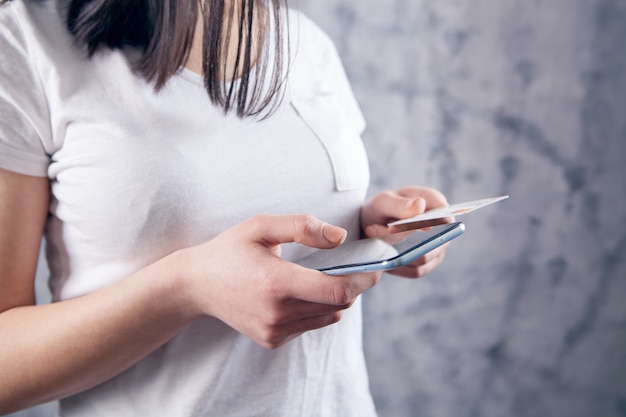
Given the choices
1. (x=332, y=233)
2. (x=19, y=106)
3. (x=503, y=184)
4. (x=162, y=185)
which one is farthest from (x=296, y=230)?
(x=503, y=184)

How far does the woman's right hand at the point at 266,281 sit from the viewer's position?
16.1 inches

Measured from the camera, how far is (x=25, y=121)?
455mm

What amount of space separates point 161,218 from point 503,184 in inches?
31.2

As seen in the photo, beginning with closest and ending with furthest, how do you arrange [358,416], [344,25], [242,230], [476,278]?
[242,230]
[358,416]
[344,25]
[476,278]

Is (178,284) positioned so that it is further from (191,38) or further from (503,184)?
(503,184)

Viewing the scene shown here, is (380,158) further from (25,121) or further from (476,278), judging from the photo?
(25,121)

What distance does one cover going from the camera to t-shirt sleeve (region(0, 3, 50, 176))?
45 centimetres

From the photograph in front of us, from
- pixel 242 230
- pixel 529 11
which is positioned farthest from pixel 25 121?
pixel 529 11

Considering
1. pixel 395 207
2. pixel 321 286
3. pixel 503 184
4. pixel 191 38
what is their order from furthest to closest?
1. pixel 503 184
2. pixel 395 207
3. pixel 191 38
4. pixel 321 286

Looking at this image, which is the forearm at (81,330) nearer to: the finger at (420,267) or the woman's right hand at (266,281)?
the woman's right hand at (266,281)

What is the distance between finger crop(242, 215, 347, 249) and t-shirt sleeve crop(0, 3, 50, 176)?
8.5 inches

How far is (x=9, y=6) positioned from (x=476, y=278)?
0.96 metres

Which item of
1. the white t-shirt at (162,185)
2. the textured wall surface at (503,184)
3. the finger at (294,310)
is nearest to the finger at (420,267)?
the white t-shirt at (162,185)

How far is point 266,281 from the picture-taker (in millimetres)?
419
